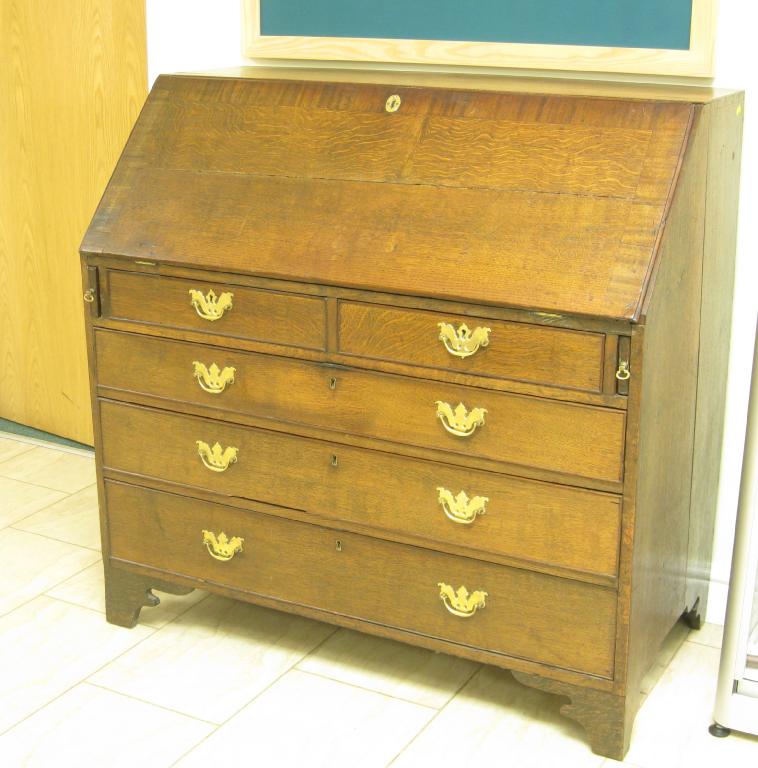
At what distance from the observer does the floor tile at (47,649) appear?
2473 millimetres

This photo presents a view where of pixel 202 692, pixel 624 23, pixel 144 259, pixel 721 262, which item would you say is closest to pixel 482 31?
pixel 624 23

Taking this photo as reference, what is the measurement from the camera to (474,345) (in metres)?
2.15

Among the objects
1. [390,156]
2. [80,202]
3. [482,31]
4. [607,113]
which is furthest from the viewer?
[80,202]

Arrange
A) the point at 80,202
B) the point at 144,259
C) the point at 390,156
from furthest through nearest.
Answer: the point at 80,202 → the point at 144,259 → the point at 390,156

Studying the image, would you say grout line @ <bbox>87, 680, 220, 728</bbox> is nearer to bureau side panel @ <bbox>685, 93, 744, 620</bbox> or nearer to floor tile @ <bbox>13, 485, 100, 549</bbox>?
floor tile @ <bbox>13, 485, 100, 549</bbox>

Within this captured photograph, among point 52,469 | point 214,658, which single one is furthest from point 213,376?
point 52,469

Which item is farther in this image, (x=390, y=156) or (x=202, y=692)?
(x=202, y=692)

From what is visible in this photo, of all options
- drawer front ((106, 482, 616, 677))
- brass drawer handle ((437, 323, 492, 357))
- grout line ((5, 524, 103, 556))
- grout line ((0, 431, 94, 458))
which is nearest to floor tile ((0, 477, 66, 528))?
grout line ((5, 524, 103, 556))

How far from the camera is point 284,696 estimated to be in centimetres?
247

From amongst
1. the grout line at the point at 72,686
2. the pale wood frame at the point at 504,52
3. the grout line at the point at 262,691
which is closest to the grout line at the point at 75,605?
the grout line at the point at 72,686

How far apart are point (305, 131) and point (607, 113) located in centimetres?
60

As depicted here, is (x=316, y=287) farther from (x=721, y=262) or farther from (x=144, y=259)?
(x=721, y=262)

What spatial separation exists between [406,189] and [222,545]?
86cm

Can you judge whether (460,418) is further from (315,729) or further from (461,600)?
(315,729)
